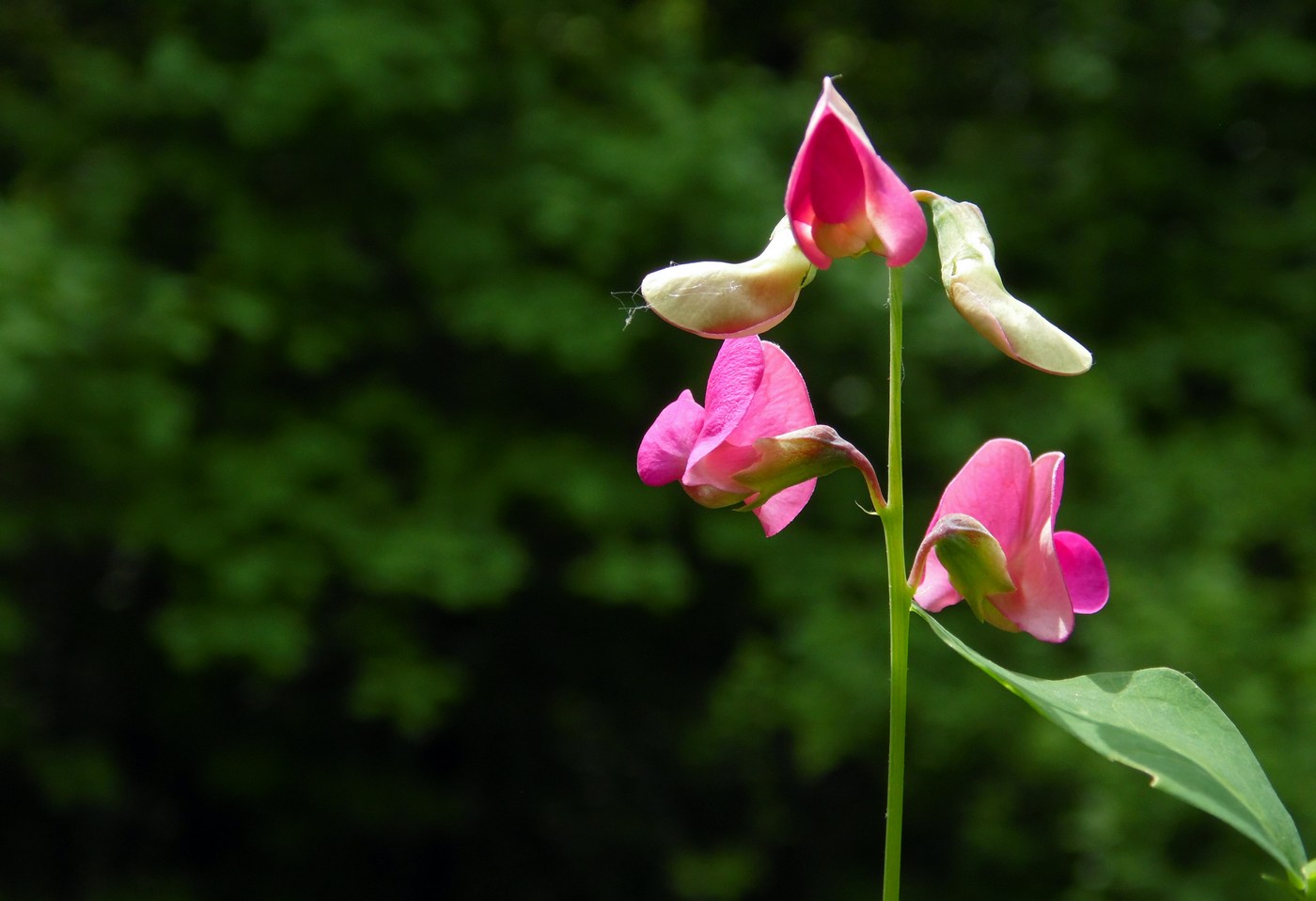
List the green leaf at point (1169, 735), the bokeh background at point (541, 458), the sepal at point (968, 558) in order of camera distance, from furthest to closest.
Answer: the bokeh background at point (541, 458) → the sepal at point (968, 558) → the green leaf at point (1169, 735)

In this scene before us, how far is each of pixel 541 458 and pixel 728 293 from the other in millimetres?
3676

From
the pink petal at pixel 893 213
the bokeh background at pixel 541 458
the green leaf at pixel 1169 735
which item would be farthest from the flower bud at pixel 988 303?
the bokeh background at pixel 541 458

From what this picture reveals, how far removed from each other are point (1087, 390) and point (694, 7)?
2.36 metres

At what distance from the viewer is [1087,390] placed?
416 cm

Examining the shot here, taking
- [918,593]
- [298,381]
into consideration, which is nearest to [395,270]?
[298,381]

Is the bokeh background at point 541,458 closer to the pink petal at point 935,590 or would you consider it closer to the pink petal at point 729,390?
the pink petal at point 935,590

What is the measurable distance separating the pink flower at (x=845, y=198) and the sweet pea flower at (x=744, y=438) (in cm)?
8

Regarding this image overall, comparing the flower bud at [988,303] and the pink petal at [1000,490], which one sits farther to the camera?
the pink petal at [1000,490]

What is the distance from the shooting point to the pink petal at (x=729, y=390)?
2.07 ft

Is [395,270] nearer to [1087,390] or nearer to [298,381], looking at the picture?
[298,381]

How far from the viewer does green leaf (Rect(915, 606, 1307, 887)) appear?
1.62ft

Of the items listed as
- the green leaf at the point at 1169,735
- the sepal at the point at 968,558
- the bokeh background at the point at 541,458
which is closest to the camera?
the green leaf at the point at 1169,735

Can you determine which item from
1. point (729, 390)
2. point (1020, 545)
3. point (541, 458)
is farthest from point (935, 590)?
point (541, 458)

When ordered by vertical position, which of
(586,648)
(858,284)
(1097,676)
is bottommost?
(586,648)
